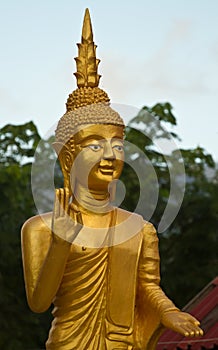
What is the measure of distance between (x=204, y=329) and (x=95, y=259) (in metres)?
2.89

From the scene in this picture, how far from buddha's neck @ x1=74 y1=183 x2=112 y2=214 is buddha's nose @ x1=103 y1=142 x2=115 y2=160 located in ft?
0.93

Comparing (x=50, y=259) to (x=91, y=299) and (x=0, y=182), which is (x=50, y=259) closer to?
(x=91, y=299)

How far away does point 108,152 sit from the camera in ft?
23.4

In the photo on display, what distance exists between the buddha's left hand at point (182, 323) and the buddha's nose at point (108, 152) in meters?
0.97

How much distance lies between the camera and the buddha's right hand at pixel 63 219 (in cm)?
665

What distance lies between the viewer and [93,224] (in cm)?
730

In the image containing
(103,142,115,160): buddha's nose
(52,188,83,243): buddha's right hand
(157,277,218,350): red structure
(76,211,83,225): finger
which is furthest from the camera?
(157,277,218,350): red structure

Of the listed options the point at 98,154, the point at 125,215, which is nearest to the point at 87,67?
the point at 98,154

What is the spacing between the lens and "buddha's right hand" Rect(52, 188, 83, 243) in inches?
262

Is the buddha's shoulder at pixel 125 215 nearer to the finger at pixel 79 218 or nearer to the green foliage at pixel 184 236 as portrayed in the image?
the finger at pixel 79 218

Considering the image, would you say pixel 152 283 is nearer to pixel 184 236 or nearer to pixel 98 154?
pixel 98 154

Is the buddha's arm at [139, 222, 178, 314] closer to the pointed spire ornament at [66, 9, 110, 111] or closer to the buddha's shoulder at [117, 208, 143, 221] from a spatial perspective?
the buddha's shoulder at [117, 208, 143, 221]

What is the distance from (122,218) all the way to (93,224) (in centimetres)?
19

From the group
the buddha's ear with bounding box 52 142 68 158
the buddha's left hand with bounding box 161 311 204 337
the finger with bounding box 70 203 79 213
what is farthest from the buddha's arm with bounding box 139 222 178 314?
the buddha's ear with bounding box 52 142 68 158
